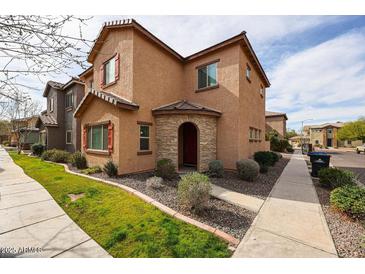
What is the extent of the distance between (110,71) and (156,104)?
12.5 ft

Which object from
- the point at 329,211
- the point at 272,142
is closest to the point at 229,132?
the point at 329,211

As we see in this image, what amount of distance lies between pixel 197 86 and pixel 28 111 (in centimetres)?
2396

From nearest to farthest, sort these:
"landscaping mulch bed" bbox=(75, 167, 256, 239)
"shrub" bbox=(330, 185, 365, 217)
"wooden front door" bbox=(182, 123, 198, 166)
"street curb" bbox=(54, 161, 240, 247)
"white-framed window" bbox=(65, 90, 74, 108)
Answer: "street curb" bbox=(54, 161, 240, 247)
"landscaping mulch bed" bbox=(75, 167, 256, 239)
"shrub" bbox=(330, 185, 365, 217)
"wooden front door" bbox=(182, 123, 198, 166)
"white-framed window" bbox=(65, 90, 74, 108)

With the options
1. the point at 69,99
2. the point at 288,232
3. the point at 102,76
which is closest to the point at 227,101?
the point at 288,232

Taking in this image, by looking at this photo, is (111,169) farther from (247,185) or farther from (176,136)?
(247,185)

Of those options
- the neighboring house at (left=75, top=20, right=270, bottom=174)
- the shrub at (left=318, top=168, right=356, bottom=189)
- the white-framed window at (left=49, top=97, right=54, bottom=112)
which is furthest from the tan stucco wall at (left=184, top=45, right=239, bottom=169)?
the white-framed window at (left=49, top=97, right=54, bottom=112)

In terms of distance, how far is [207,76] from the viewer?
465 inches

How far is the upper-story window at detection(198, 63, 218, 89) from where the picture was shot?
1146 centimetres

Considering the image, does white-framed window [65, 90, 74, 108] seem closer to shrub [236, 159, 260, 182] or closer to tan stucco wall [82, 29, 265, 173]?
tan stucco wall [82, 29, 265, 173]

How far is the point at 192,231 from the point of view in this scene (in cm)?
408

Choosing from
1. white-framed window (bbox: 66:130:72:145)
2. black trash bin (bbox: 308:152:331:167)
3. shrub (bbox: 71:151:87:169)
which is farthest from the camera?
white-framed window (bbox: 66:130:72:145)

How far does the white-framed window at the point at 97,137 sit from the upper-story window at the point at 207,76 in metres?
6.77

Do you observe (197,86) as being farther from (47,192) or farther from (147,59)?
(47,192)

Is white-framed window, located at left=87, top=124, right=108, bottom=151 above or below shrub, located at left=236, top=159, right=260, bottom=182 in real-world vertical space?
above
